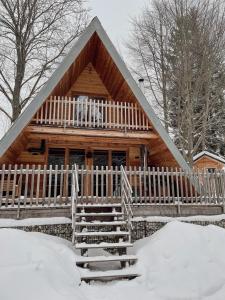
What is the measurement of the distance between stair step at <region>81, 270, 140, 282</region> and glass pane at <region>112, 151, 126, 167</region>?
291 inches

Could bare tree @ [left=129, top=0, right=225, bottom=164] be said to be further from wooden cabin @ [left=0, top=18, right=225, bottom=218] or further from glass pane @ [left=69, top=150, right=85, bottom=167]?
glass pane @ [left=69, top=150, right=85, bottom=167]

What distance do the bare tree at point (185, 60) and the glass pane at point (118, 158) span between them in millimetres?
4733

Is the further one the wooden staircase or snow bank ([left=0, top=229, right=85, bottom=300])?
the wooden staircase

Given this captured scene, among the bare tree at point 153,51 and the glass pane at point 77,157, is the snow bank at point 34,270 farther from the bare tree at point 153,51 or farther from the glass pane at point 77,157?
the bare tree at point 153,51

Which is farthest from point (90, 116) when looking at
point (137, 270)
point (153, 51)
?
point (153, 51)

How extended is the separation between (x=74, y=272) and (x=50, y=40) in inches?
648

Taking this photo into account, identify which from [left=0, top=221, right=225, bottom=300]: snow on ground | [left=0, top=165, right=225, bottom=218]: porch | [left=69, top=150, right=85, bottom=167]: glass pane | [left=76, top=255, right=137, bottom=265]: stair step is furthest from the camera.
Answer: [left=69, top=150, right=85, bottom=167]: glass pane

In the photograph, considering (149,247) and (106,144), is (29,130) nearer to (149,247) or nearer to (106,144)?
(106,144)

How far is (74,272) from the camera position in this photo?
5754mm

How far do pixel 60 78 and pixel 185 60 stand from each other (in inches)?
383

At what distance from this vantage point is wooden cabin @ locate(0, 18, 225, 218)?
945 cm

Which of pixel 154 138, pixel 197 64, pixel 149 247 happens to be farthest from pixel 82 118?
pixel 197 64

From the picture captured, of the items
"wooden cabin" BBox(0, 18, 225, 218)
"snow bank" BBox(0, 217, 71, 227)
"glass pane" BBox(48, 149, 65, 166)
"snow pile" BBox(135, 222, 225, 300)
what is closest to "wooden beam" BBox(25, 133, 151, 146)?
"wooden cabin" BBox(0, 18, 225, 218)

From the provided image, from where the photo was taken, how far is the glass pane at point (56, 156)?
12565mm
